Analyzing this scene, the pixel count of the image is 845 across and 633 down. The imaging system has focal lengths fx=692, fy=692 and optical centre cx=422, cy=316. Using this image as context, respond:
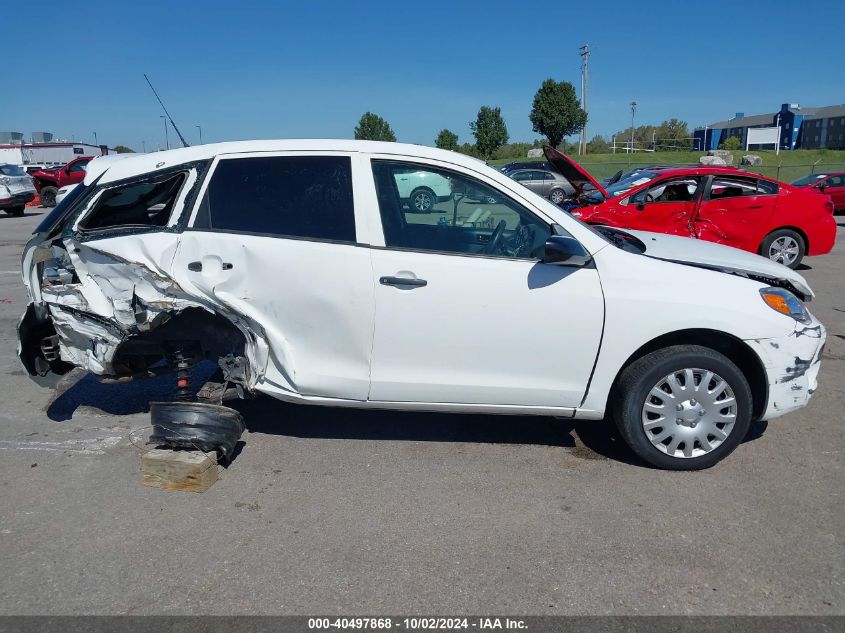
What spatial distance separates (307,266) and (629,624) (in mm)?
2425

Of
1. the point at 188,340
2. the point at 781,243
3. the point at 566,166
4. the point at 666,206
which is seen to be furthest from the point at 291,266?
the point at 781,243

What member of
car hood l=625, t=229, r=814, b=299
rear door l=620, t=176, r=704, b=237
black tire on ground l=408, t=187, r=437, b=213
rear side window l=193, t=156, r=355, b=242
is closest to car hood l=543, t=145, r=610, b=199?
car hood l=625, t=229, r=814, b=299

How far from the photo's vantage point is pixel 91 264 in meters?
4.13

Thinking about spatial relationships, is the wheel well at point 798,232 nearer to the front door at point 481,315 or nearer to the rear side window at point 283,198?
the front door at point 481,315

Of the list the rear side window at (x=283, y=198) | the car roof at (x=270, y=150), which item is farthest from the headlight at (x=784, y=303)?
the rear side window at (x=283, y=198)

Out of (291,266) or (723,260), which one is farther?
(723,260)

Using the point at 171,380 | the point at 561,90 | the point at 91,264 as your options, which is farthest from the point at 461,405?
the point at 561,90

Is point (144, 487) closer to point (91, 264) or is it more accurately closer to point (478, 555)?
point (91, 264)

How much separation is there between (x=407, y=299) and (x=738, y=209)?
27.5 feet

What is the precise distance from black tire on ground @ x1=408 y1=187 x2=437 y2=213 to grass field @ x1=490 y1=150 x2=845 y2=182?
95.7ft

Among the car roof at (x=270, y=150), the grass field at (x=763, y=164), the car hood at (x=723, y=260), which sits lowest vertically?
the grass field at (x=763, y=164)

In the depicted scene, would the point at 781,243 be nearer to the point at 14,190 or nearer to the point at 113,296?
the point at 113,296

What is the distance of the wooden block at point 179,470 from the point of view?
386 centimetres

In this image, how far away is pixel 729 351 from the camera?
13.6 ft
